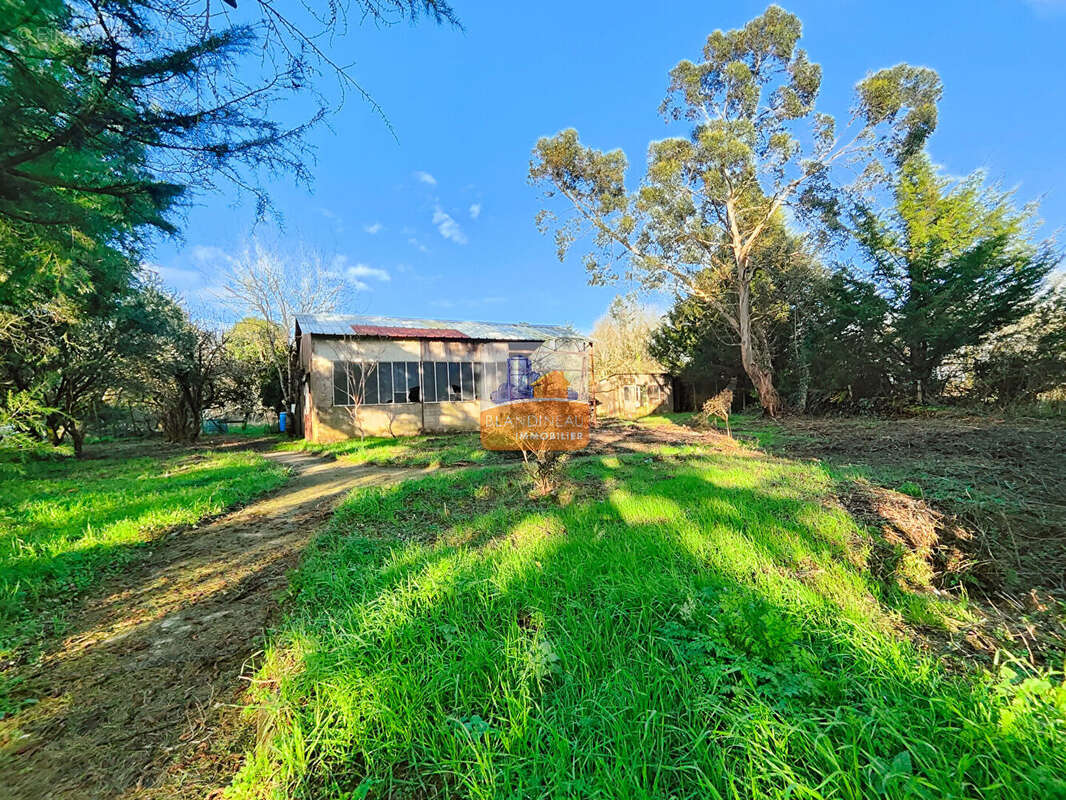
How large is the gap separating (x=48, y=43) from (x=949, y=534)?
24.6 ft

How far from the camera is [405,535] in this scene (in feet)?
12.2

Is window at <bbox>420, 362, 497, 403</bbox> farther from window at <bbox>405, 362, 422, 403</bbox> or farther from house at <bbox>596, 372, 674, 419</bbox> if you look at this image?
house at <bbox>596, 372, 674, 419</bbox>

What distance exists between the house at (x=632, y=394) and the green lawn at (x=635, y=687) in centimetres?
1661

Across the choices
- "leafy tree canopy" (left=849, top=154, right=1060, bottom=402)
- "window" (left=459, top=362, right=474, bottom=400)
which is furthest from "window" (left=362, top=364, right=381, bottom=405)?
"leafy tree canopy" (left=849, top=154, right=1060, bottom=402)

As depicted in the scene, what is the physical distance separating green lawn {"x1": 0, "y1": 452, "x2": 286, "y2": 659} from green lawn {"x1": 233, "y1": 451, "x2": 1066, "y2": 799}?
6.05 ft

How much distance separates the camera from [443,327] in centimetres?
1662

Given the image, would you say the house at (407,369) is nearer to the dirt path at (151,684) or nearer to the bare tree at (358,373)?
the bare tree at (358,373)

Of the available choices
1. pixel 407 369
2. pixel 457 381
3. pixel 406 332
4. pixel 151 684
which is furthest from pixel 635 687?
pixel 406 332

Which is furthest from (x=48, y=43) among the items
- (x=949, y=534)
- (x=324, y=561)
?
(x=949, y=534)

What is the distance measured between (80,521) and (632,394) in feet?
60.6

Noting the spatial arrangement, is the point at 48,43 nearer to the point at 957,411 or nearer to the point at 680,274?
the point at 680,274

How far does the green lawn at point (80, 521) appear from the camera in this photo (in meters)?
2.70

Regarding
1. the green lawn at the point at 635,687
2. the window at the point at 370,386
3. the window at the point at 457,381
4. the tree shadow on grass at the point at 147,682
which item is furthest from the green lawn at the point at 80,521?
the window at the point at 457,381

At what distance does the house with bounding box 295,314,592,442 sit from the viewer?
43.7 feet
